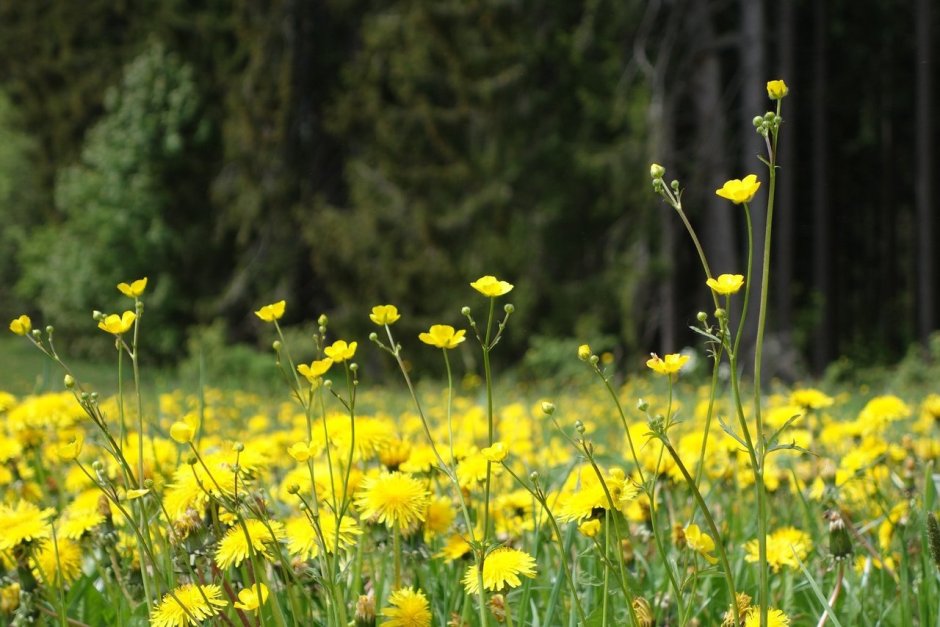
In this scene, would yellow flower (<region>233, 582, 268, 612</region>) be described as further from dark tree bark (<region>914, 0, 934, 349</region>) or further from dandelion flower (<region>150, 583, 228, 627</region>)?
dark tree bark (<region>914, 0, 934, 349</region>)

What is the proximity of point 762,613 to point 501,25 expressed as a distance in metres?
9.30

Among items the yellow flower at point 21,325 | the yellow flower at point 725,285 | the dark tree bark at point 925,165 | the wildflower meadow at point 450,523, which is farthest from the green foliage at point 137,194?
the yellow flower at point 725,285

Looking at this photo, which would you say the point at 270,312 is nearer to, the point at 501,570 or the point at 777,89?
the point at 501,570

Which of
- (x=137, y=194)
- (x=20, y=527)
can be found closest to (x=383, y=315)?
(x=20, y=527)

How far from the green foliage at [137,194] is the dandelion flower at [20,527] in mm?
11622

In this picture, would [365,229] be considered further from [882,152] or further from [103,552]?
[103,552]

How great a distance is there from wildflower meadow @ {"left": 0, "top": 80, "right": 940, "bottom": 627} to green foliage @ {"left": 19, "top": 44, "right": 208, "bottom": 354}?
11.5 m

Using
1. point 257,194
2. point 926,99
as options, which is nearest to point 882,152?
point 926,99

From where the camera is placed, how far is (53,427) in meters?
1.33

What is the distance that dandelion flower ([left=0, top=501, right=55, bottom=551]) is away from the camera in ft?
2.79

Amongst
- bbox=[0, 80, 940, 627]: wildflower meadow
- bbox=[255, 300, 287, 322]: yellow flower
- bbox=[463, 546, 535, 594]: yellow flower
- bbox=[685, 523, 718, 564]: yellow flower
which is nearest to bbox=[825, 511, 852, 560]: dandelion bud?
bbox=[0, 80, 940, 627]: wildflower meadow

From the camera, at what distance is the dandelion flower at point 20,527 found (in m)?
0.85

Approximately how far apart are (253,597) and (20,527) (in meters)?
0.32

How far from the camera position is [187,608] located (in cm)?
70
